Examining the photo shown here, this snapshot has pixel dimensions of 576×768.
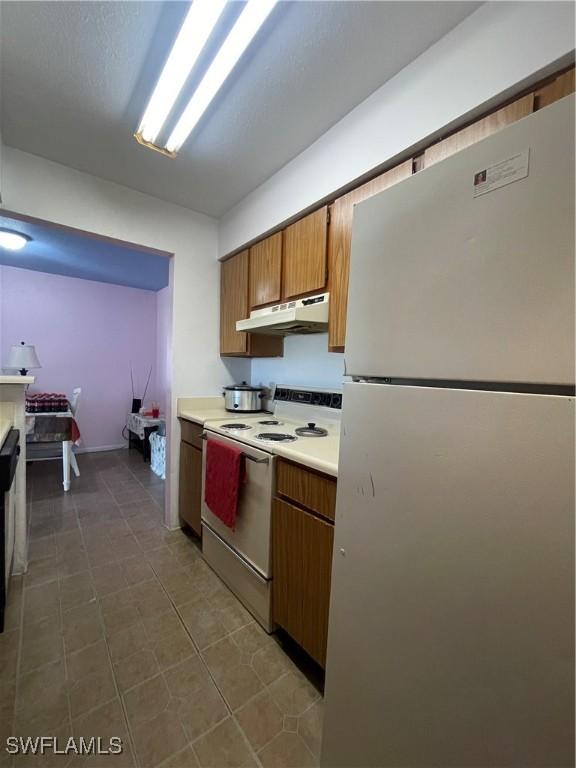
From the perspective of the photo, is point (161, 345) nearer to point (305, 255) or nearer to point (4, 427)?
point (4, 427)

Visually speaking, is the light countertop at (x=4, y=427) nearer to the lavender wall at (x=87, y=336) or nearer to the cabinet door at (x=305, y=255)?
the cabinet door at (x=305, y=255)

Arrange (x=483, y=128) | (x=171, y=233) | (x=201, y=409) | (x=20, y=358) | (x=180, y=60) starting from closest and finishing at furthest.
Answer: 1. (x=483, y=128)
2. (x=180, y=60)
3. (x=171, y=233)
4. (x=201, y=409)
5. (x=20, y=358)

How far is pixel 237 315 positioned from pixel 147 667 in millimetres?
1966

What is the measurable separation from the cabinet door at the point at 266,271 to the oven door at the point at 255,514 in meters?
0.94

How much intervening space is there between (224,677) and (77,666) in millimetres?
608

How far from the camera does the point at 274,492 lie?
1366 mm

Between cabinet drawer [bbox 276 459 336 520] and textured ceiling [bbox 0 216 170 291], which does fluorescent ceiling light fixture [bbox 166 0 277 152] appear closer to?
textured ceiling [bbox 0 216 170 291]

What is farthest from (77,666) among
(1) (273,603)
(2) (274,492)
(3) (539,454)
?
(3) (539,454)

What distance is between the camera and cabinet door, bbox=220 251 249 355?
2.17 meters

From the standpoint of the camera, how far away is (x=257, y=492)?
145cm

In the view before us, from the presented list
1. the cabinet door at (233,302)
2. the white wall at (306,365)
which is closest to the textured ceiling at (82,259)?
the cabinet door at (233,302)

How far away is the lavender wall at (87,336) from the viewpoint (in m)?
3.81

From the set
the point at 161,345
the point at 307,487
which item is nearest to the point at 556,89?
the point at 307,487

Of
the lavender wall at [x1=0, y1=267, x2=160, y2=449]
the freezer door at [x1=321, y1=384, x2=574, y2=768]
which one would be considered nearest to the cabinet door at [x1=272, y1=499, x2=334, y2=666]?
the freezer door at [x1=321, y1=384, x2=574, y2=768]
